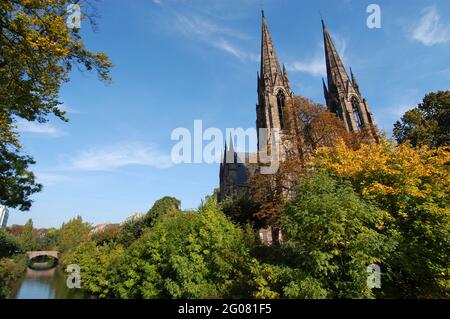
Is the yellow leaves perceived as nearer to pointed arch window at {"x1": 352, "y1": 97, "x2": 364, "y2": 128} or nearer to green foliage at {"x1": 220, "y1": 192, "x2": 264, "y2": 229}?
green foliage at {"x1": 220, "y1": 192, "x2": 264, "y2": 229}

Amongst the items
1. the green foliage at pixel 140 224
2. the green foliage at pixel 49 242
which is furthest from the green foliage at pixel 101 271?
the green foliage at pixel 49 242

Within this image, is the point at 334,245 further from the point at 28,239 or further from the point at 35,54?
the point at 28,239

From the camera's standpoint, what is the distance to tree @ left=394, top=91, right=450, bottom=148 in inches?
1017

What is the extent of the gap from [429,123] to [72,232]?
88.3 metres

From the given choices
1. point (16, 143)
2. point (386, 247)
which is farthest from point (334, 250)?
point (16, 143)

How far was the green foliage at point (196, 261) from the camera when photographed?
42.4ft

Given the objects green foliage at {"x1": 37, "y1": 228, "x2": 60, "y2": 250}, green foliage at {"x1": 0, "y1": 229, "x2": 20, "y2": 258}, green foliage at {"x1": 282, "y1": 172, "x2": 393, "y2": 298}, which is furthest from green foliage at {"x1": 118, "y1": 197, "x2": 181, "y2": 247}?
green foliage at {"x1": 37, "y1": 228, "x2": 60, "y2": 250}

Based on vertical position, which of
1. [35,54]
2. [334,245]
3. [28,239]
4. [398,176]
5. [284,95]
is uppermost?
[284,95]

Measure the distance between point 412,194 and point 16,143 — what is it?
54.6ft

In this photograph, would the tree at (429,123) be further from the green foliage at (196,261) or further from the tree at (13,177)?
the tree at (13,177)

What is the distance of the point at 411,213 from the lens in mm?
10227

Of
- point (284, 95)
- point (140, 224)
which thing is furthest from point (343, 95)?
point (140, 224)

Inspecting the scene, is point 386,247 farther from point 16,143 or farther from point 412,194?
point 16,143

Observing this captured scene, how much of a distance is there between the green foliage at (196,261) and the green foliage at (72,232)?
217ft
